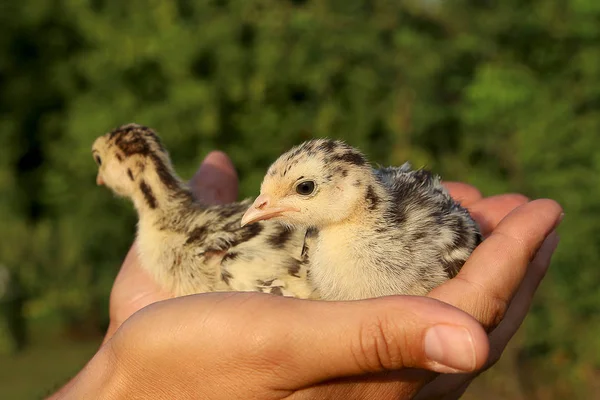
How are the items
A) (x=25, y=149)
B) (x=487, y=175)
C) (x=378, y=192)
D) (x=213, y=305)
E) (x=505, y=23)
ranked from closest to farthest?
(x=213, y=305), (x=378, y=192), (x=487, y=175), (x=505, y=23), (x=25, y=149)

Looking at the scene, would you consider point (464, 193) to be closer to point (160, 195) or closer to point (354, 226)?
point (354, 226)

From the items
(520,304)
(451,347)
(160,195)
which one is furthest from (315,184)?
(160,195)

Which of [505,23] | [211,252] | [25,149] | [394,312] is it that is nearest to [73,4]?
[25,149]

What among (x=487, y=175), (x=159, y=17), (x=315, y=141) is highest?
(x=159, y=17)

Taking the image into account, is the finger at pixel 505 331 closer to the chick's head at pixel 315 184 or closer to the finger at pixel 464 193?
the finger at pixel 464 193

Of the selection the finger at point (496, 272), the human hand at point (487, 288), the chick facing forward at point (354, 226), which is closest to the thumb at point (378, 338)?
the human hand at point (487, 288)

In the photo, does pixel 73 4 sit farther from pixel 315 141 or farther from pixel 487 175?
pixel 315 141

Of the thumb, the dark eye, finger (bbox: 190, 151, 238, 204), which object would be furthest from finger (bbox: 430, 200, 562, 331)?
finger (bbox: 190, 151, 238, 204)
